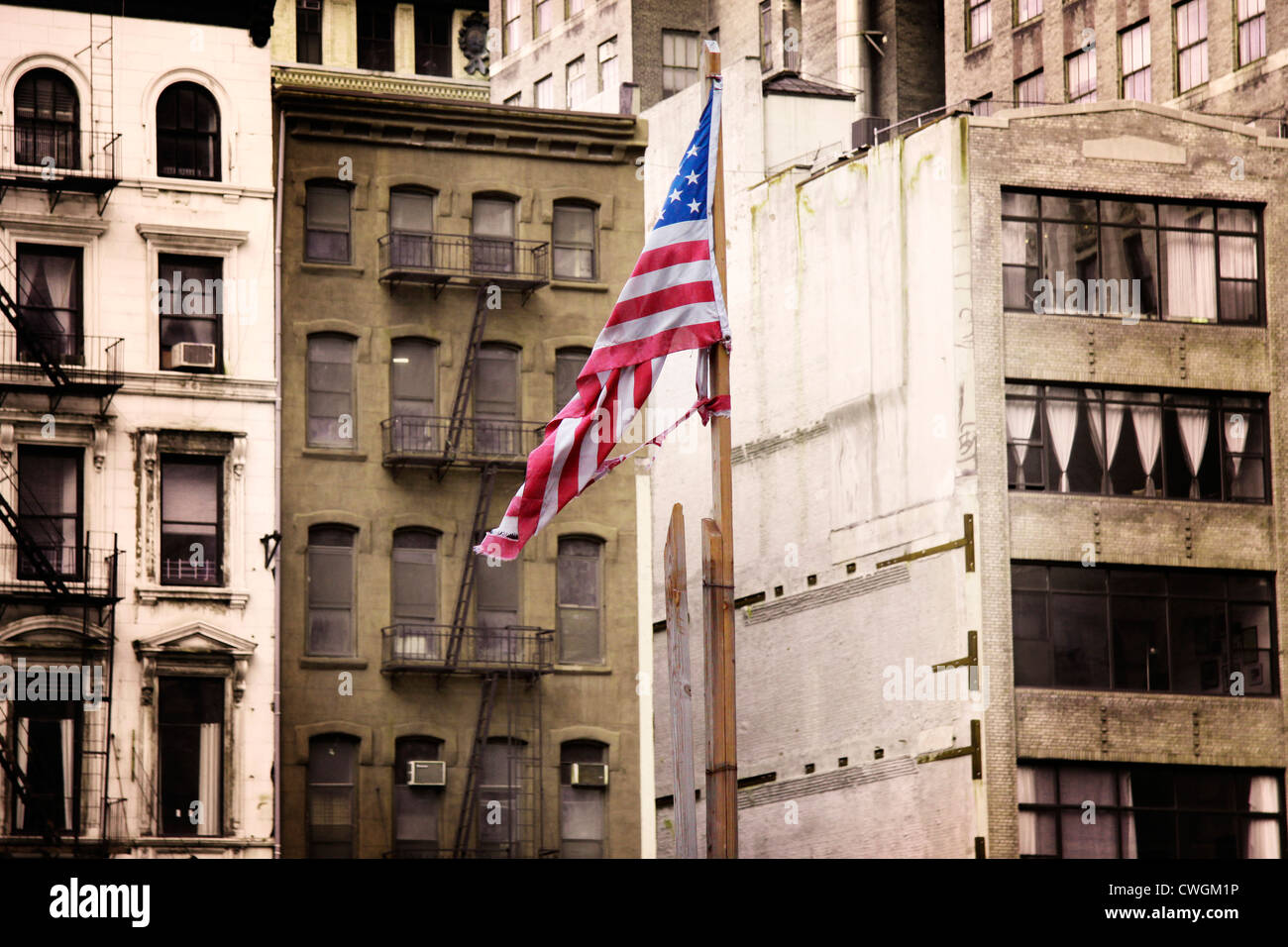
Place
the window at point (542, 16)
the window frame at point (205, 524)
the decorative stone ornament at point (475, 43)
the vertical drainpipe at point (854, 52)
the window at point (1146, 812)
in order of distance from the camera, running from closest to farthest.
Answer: the window frame at point (205, 524), the window at point (1146, 812), the vertical drainpipe at point (854, 52), the decorative stone ornament at point (475, 43), the window at point (542, 16)

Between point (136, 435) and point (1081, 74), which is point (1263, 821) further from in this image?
point (1081, 74)

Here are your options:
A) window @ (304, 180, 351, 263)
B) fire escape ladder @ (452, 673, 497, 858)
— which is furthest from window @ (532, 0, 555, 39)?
fire escape ladder @ (452, 673, 497, 858)

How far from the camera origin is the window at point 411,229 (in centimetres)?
5131

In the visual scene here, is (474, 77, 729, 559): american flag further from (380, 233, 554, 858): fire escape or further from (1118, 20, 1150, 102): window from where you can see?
(1118, 20, 1150, 102): window

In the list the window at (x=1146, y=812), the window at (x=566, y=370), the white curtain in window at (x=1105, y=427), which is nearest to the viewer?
the window at (x=566, y=370)

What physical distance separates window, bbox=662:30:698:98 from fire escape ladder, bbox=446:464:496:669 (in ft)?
129

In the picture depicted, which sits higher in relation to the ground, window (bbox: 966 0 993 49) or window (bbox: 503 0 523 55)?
window (bbox: 503 0 523 55)

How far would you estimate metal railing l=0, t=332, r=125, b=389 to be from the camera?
47594 millimetres

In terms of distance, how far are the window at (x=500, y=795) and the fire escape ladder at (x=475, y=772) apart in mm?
235

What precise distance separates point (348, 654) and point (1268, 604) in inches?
854

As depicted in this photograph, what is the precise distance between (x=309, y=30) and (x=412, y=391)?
3613cm

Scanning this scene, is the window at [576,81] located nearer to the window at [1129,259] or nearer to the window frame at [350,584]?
the window at [1129,259]

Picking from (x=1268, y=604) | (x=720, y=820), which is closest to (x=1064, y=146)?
(x=1268, y=604)

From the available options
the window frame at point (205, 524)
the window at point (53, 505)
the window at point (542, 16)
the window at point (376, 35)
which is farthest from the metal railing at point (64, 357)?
the window at point (542, 16)
